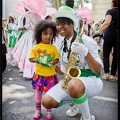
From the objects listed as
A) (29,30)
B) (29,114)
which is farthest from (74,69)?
(29,30)

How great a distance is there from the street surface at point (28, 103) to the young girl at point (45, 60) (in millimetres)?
90

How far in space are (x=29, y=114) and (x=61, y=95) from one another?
1.00 ft

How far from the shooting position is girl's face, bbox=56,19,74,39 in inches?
72.9

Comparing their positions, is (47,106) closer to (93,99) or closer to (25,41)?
(93,99)

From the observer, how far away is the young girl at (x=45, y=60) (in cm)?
A: 200

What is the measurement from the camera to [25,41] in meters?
2.78

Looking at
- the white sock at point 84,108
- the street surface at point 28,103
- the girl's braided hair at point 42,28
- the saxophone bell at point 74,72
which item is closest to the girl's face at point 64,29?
the girl's braided hair at point 42,28

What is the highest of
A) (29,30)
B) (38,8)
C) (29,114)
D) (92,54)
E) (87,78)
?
(38,8)

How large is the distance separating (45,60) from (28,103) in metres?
0.38

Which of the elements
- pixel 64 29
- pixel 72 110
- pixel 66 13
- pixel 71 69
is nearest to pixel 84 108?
pixel 72 110

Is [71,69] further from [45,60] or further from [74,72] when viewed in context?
[45,60]

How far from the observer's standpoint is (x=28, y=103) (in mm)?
2031

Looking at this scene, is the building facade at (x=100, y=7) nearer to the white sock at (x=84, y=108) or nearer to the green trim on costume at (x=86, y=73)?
the green trim on costume at (x=86, y=73)

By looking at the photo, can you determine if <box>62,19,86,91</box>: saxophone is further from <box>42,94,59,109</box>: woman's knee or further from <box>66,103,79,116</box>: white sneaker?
<box>66,103,79,116</box>: white sneaker
